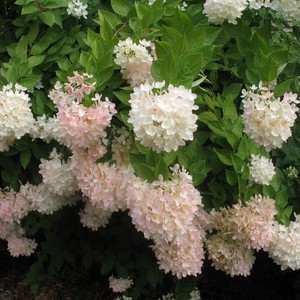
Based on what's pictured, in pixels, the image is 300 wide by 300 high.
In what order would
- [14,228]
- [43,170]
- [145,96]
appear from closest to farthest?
[145,96] < [43,170] < [14,228]

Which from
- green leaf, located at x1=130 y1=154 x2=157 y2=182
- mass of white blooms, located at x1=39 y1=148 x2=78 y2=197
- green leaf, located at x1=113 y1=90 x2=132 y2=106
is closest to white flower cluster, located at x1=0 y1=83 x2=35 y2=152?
mass of white blooms, located at x1=39 y1=148 x2=78 y2=197

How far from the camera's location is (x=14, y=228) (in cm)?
274

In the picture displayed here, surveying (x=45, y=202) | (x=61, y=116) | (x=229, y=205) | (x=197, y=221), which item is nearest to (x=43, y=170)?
(x=45, y=202)

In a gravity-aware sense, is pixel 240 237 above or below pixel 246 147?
below

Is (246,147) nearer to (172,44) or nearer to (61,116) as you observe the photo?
(172,44)

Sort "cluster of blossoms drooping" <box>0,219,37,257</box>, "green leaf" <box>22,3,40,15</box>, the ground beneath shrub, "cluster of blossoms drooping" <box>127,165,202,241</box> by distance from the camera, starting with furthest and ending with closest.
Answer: the ground beneath shrub → "cluster of blossoms drooping" <box>0,219,37,257</box> → "green leaf" <box>22,3,40,15</box> → "cluster of blossoms drooping" <box>127,165,202,241</box>

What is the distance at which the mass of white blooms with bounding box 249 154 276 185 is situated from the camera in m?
2.00

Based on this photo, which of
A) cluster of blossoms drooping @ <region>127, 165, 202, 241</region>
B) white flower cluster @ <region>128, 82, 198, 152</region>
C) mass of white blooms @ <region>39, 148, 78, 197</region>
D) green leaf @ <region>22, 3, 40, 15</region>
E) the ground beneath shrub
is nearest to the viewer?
white flower cluster @ <region>128, 82, 198, 152</region>

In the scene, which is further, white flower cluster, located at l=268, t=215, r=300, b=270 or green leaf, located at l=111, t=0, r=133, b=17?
green leaf, located at l=111, t=0, r=133, b=17

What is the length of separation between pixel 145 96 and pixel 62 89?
651 millimetres

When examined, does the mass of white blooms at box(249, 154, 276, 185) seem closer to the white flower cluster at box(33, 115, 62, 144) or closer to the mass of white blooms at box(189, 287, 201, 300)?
the white flower cluster at box(33, 115, 62, 144)

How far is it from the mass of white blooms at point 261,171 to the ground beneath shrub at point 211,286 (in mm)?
1322

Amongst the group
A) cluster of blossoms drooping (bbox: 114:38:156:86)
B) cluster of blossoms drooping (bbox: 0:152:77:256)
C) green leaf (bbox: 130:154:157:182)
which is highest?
cluster of blossoms drooping (bbox: 114:38:156:86)

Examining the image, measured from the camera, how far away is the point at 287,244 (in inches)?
83.4
